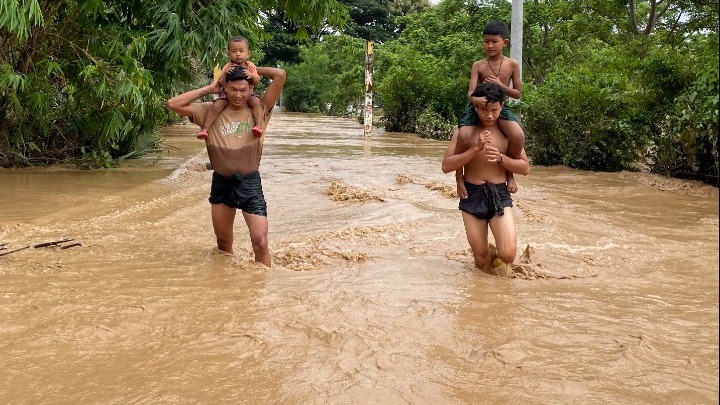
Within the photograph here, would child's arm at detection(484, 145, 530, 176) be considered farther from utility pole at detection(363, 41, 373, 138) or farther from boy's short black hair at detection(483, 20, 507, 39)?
utility pole at detection(363, 41, 373, 138)

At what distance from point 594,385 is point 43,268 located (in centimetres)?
388

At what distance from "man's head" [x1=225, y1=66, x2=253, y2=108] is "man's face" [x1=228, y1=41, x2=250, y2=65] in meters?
0.19

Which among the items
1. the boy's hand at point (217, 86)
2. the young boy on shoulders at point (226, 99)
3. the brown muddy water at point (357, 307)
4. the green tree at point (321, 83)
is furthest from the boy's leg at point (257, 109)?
the green tree at point (321, 83)

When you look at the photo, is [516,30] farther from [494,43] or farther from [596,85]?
[494,43]

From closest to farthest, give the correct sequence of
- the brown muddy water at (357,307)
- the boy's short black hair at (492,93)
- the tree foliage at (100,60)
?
the brown muddy water at (357,307) < the boy's short black hair at (492,93) < the tree foliage at (100,60)

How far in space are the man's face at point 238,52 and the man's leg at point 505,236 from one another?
230cm

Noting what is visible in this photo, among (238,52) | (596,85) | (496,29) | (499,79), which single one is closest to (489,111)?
(499,79)

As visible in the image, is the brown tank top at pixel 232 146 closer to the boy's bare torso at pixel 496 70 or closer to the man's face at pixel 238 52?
the man's face at pixel 238 52

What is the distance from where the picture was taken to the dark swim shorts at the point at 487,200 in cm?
533

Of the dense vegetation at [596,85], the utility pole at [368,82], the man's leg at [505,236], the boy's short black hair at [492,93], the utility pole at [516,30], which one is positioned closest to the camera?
the boy's short black hair at [492,93]

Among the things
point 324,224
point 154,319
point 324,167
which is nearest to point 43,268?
point 154,319

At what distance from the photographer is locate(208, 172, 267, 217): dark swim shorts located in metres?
5.47

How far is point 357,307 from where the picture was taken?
14.4 feet

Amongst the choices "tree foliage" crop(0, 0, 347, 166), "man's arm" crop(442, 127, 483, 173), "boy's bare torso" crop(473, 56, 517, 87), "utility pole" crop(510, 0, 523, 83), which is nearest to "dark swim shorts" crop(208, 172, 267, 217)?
"man's arm" crop(442, 127, 483, 173)
